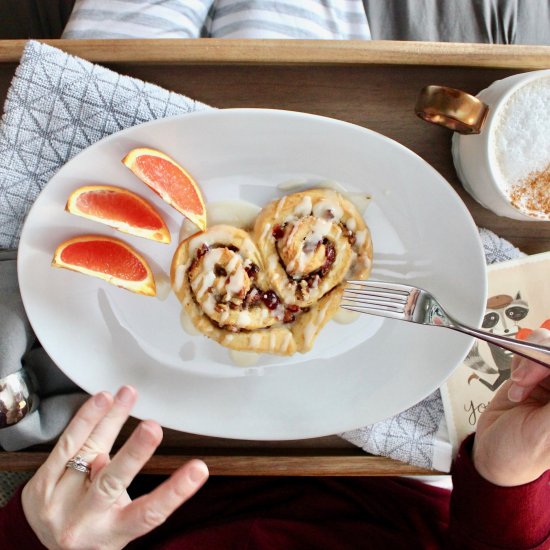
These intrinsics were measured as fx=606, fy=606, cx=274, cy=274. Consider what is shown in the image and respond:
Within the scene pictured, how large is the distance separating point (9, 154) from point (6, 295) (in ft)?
0.78

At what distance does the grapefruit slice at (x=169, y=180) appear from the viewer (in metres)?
0.95

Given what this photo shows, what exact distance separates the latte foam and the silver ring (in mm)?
768

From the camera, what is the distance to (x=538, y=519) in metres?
1.06

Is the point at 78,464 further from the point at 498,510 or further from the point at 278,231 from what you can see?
the point at 498,510

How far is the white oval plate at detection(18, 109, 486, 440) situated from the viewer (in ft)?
3.24

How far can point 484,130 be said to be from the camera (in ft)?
3.09

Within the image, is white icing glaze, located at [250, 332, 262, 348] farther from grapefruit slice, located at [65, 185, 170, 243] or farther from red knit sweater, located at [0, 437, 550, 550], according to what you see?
red knit sweater, located at [0, 437, 550, 550]

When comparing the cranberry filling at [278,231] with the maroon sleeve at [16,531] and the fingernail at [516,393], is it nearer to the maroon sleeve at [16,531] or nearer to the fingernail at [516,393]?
the fingernail at [516,393]

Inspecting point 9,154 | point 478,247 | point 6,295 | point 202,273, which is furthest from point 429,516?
point 9,154

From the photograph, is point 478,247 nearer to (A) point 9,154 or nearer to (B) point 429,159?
(B) point 429,159

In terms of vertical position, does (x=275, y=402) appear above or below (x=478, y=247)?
below

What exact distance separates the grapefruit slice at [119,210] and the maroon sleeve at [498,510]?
A: 66 cm

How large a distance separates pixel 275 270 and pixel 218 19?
1.76 feet

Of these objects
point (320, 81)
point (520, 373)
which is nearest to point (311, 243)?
point (320, 81)
